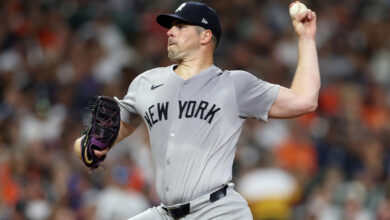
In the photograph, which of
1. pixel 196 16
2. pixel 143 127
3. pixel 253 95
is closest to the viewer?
pixel 253 95

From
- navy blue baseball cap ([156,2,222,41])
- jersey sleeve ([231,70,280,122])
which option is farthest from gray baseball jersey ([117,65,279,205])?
navy blue baseball cap ([156,2,222,41])

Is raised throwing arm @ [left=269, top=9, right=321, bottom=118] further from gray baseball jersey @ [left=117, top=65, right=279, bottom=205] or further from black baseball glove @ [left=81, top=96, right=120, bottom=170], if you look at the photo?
black baseball glove @ [left=81, top=96, right=120, bottom=170]

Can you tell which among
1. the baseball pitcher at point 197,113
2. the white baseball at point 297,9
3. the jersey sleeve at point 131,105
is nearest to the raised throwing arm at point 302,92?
the baseball pitcher at point 197,113

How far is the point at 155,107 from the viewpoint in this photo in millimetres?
4883

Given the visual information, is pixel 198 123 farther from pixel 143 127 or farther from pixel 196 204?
pixel 143 127

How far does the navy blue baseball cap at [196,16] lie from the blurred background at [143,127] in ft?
14.1

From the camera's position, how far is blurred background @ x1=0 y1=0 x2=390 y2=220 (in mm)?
9352

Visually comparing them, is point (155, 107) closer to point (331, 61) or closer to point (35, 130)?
point (35, 130)

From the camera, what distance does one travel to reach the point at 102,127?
479cm

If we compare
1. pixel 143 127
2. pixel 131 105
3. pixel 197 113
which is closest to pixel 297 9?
pixel 197 113

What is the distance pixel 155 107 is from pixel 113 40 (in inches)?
284

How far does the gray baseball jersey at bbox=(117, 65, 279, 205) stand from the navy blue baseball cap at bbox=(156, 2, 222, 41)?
281 millimetres

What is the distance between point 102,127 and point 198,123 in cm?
52

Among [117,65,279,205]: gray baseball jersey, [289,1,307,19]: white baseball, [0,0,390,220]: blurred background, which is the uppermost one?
[289,1,307,19]: white baseball
